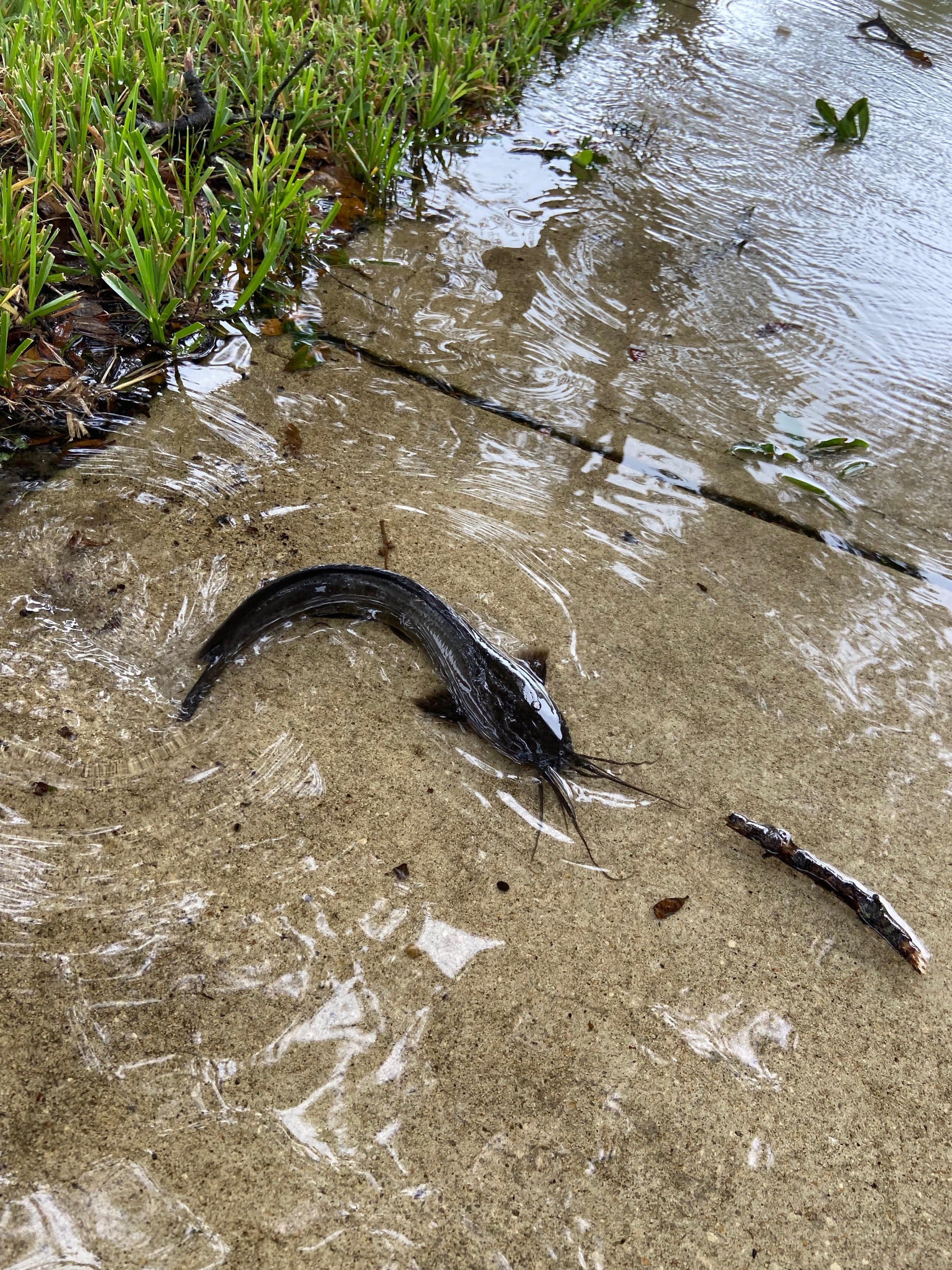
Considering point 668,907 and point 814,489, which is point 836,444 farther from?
point 668,907

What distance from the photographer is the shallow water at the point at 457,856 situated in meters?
1.74

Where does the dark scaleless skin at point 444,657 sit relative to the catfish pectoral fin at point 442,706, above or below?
above

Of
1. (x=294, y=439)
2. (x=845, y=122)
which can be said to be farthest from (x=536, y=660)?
(x=845, y=122)

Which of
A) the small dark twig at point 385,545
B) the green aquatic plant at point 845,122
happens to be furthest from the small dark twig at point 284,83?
the green aquatic plant at point 845,122

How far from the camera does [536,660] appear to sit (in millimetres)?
2641

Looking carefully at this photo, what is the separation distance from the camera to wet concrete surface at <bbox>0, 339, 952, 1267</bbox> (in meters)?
1.73

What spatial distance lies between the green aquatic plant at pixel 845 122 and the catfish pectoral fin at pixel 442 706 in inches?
213

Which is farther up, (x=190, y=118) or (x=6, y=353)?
(x=190, y=118)

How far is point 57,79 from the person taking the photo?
3.63m

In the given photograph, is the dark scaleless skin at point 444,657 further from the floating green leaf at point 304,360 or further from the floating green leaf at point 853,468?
the floating green leaf at point 853,468

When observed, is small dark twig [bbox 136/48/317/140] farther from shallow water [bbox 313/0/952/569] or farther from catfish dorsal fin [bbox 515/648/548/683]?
catfish dorsal fin [bbox 515/648/548/683]

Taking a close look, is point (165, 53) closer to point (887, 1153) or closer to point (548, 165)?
point (548, 165)

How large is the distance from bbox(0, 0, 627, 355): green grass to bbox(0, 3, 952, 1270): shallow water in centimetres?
50

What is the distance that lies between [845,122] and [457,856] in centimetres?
585
